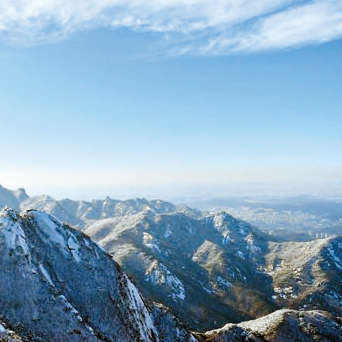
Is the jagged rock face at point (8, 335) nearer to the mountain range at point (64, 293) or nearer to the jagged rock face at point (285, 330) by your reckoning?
the mountain range at point (64, 293)

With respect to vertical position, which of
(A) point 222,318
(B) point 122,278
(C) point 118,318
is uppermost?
(B) point 122,278

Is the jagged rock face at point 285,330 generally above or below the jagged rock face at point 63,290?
below

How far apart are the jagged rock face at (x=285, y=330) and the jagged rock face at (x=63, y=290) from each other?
15765 millimetres

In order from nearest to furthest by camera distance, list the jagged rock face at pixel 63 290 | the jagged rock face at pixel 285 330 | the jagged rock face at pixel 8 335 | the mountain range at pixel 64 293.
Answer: the jagged rock face at pixel 8 335, the mountain range at pixel 64 293, the jagged rock face at pixel 63 290, the jagged rock face at pixel 285 330

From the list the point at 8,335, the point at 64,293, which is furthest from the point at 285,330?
the point at 8,335

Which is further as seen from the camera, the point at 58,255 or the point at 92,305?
the point at 58,255

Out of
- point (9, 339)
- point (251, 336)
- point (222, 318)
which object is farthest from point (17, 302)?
point (222, 318)

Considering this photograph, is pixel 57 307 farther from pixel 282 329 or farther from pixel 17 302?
pixel 282 329

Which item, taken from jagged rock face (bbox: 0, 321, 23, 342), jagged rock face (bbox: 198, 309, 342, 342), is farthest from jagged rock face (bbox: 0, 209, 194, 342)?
jagged rock face (bbox: 198, 309, 342, 342)

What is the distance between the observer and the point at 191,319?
190 meters

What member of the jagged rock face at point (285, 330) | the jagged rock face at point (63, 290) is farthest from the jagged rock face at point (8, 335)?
the jagged rock face at point (285, 330)

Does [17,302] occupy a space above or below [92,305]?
above

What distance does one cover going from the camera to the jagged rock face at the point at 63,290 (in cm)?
4934

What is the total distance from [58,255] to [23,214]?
38.7 ft
